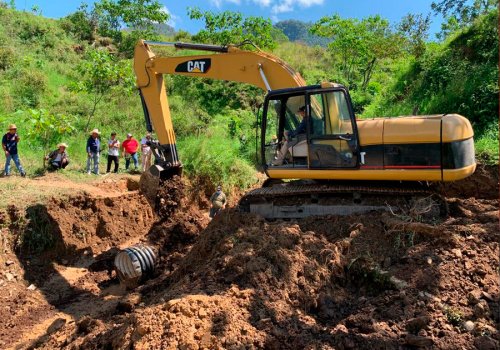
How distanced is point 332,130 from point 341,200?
1.09m

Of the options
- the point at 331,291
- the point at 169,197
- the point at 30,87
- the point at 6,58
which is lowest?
the point at 331,291

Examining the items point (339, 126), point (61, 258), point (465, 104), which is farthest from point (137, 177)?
point (465, 104)

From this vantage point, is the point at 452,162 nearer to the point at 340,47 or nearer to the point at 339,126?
the point at 339,126

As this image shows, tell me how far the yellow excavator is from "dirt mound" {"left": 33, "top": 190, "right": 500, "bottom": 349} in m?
0.52

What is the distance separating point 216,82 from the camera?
22938 millimetres

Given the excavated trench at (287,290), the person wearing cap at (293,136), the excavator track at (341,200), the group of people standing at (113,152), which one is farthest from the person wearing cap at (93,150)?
the person wearing cap at (293,136)

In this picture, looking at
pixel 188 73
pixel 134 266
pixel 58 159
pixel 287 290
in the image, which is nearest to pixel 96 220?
pixel 134 266

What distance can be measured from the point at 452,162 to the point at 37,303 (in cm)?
660

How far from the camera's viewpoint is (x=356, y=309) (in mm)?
4816

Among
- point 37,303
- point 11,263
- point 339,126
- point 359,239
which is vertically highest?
point 339,126

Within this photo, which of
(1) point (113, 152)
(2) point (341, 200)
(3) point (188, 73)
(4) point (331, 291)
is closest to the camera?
(4) point (331, 291)

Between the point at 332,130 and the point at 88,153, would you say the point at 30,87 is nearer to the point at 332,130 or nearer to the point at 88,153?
the point at 88,153

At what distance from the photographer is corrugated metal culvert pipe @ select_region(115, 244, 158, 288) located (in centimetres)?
726

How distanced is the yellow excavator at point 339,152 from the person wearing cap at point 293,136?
25 millimetres
